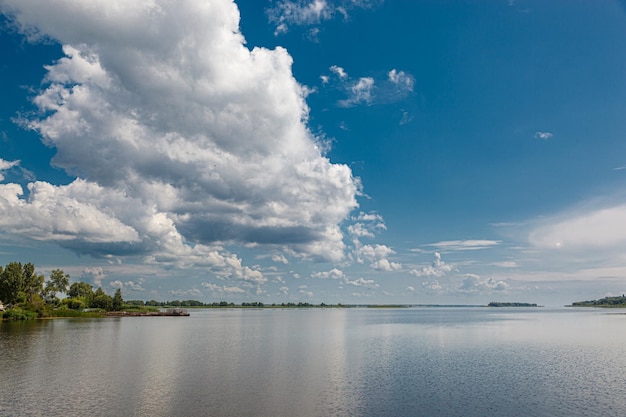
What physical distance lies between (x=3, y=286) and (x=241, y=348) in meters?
126

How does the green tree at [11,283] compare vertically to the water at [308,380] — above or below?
above

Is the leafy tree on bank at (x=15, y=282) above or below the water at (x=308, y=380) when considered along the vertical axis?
above

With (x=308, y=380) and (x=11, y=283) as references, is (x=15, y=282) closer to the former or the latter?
(x=11, y=283)

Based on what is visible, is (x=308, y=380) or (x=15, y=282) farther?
(x=15, y=282)

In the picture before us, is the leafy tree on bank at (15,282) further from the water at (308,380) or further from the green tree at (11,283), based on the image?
the water at (308,380)

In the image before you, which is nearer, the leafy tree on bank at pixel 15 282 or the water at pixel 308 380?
the water at pixel 308 380

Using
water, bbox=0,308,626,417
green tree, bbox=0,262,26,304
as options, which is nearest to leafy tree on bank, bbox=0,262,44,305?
green tree, bbox=0,262,26,304

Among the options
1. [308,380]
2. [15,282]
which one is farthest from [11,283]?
[308,380]

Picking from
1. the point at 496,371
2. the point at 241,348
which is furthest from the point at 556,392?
the point at 241,348

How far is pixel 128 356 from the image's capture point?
6269 cm

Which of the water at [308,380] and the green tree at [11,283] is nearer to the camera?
the water at [308,380]

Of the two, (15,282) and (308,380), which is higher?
(15,282)

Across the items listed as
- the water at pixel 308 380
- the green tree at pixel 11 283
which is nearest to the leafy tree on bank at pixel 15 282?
the green tree at pixel 11 283

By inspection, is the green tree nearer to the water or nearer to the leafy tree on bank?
the leafy tree on bank
